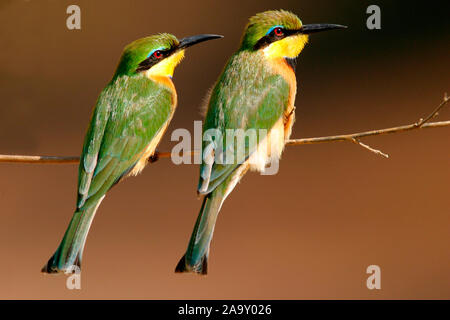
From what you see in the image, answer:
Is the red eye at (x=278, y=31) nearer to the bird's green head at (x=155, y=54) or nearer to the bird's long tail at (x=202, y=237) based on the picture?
the bird's green head at (x=155, y=54)

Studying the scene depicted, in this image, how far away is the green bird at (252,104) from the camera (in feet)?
5.60

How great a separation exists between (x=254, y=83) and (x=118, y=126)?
0.39 meters

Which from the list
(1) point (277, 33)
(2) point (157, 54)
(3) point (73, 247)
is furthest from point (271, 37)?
(3) point (73, 247)

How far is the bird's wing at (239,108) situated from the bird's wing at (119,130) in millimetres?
150

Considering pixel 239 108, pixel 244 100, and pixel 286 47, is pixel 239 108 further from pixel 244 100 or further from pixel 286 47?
pixel 286 47

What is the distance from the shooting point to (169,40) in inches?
73.0

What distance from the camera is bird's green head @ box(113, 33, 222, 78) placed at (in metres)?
1.86

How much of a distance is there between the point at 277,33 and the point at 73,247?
2.61ft

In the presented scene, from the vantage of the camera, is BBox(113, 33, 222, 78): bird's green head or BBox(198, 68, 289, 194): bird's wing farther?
BBox(113, 33, 222, 78): bird's green head

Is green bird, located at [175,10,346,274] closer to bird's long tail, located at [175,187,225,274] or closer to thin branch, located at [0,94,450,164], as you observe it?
bird's long tail, located at [175,187,225,274]

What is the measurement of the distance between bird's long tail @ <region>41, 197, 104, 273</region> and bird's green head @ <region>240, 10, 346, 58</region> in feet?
2.06

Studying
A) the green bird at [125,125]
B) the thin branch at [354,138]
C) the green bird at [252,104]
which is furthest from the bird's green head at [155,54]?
the thin branch at [354,138]

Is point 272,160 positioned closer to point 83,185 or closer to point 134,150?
point 134,150

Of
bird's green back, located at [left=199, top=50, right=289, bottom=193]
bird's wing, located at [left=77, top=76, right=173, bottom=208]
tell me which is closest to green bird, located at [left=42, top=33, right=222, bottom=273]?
bird's wing, located at [left=77, top=76, right=173, bottom=208]
